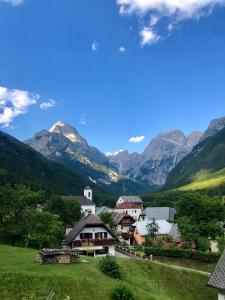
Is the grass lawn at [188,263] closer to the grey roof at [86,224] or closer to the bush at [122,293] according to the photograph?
the grey roof at [86,224]

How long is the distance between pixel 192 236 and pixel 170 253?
41.4ft

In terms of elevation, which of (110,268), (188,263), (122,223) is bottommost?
(110,268)

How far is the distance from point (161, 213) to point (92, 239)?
289 ft

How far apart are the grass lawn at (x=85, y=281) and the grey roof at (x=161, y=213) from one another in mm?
98995

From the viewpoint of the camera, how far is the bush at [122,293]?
3576 cm

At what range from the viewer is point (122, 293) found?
36156 mm

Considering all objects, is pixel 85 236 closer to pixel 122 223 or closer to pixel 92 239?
pixel 92 239

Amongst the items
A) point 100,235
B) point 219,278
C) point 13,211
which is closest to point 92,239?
point 100,235

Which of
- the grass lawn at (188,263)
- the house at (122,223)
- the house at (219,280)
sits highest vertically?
the house at (122,223)

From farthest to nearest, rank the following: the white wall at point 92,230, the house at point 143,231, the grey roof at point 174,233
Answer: the house at point 143,231 < the grey roof at point 174,233 < the white wall at point 92,230

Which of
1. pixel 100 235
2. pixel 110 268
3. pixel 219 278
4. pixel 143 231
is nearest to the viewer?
pixel 110 268

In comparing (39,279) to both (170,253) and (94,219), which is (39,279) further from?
(170,253)

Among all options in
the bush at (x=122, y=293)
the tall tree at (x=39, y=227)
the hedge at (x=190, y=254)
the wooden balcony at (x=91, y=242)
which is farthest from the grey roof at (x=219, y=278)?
the hedge at (x=190, y=254)

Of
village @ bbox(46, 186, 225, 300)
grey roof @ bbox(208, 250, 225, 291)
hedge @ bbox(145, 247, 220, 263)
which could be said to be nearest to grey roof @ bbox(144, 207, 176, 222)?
village @ bbox(46, 186, 225, 300)
